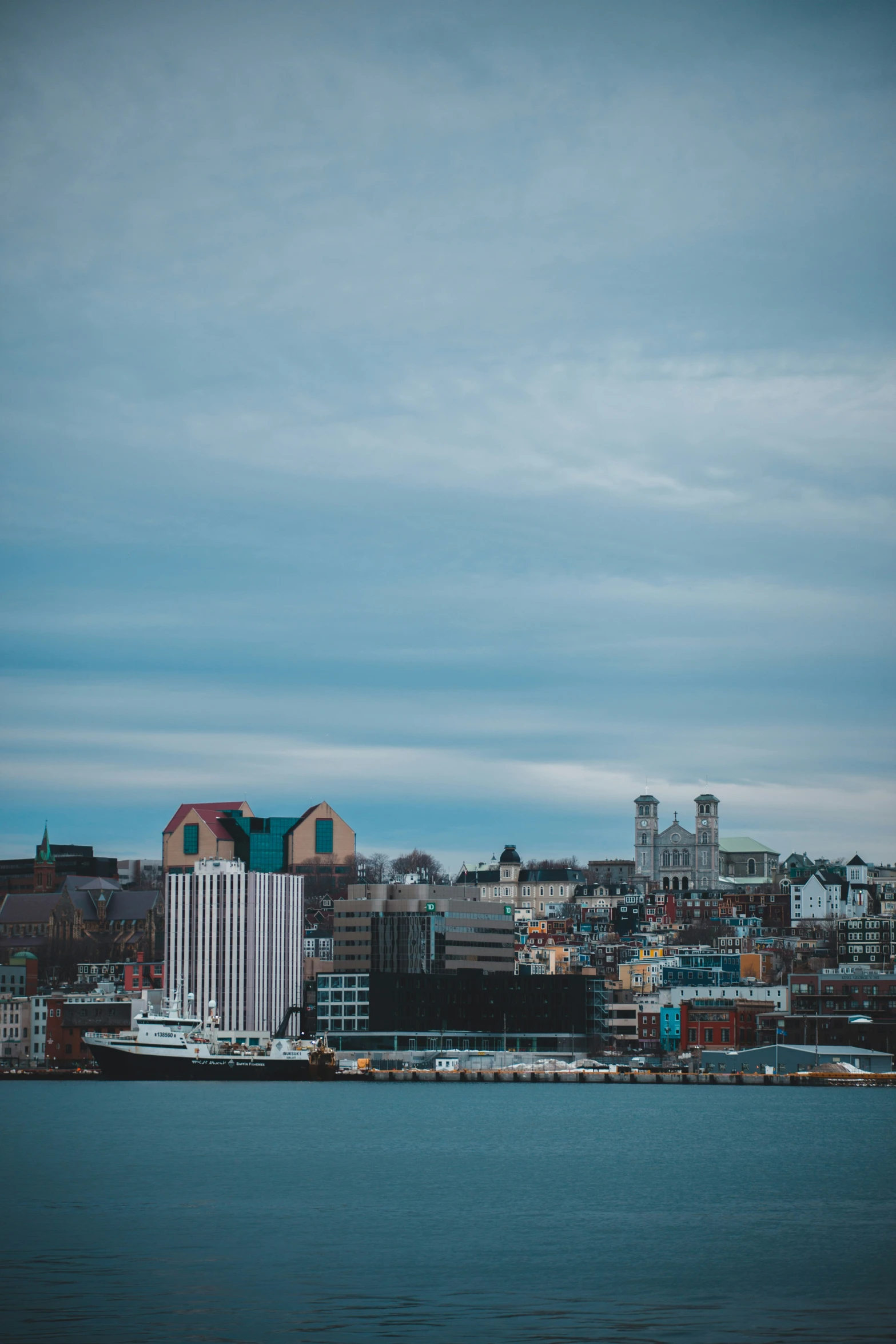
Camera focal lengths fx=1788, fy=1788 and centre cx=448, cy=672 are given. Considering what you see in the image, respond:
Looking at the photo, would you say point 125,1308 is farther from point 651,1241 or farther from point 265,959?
point 265,959

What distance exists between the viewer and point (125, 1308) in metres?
33.0

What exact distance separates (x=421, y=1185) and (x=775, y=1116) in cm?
4850

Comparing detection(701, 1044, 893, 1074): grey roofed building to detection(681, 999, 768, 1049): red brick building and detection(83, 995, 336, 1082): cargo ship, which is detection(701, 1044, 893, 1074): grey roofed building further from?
detection(83, 995, 336, 1082): cargo ship

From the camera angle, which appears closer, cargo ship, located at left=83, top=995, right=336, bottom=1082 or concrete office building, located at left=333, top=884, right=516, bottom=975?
cargo ship, located at left=83, top=995, right=336, bottom=1082

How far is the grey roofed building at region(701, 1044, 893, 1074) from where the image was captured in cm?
14600

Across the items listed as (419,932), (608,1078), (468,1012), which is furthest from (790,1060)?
(419,932)

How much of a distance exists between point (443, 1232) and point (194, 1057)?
97990mm

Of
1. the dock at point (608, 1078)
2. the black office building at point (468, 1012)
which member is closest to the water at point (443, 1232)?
the dock at point (608, 1078)

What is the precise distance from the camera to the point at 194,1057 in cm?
13975

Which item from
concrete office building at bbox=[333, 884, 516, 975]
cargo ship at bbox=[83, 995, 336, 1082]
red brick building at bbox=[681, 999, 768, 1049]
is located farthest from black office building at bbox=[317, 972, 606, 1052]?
cargo ship at bbox=[83, 995, 336, 1082]

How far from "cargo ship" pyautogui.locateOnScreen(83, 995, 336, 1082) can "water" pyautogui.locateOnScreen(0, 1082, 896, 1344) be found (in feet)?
165

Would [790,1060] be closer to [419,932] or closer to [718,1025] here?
[718,1025]

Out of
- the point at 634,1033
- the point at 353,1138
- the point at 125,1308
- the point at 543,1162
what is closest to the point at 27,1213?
the point at 125,1308

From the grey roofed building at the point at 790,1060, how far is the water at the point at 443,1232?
5735 cm
